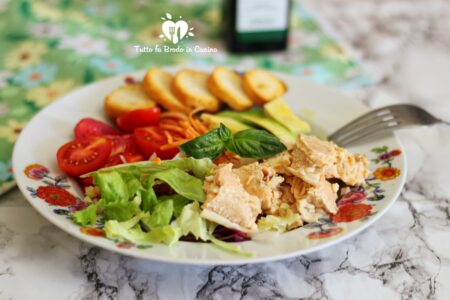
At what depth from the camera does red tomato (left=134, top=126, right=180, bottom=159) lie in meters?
2.01

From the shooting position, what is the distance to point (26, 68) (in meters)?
2.90

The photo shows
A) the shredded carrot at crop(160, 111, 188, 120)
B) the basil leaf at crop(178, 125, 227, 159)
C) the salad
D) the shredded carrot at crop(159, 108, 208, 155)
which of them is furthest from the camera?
the shredded carrot at crop(160, 111, 188, 120)

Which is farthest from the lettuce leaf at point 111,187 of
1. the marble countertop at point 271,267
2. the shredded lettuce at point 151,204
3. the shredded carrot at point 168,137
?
the shredded carrot at point 168,137

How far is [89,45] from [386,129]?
5.70ft

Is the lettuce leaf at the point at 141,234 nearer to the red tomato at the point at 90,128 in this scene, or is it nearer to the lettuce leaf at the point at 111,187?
the lettuce leaf at the point at 111,187

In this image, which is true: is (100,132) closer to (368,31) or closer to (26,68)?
(26,68)

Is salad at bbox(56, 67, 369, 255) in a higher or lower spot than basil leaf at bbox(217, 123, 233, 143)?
lower

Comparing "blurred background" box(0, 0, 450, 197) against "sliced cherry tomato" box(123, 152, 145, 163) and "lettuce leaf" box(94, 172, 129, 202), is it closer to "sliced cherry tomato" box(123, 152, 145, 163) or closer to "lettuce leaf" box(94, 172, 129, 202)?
"sliced cherry tomato" box(123, 152, 145, 163)

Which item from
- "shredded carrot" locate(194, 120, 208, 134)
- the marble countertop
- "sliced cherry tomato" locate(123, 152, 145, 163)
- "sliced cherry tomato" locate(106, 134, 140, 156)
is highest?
"shredded carrot" locate(194, 120, 208, 134)

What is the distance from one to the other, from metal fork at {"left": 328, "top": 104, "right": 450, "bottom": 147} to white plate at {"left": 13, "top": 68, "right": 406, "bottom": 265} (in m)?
0.05

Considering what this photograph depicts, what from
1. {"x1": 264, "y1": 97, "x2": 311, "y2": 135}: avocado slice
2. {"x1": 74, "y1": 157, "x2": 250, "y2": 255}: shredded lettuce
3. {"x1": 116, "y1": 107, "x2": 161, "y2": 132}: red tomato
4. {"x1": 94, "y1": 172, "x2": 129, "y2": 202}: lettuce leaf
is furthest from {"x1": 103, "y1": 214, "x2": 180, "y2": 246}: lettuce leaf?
{"x1": 264, "y1": 97, "x2": 311, "y2": 135}: avocado slice

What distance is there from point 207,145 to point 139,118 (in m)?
0.47

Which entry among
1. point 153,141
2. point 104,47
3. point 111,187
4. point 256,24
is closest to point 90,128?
point 153,141

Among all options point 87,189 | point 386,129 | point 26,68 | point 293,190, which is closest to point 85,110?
point 87,189
